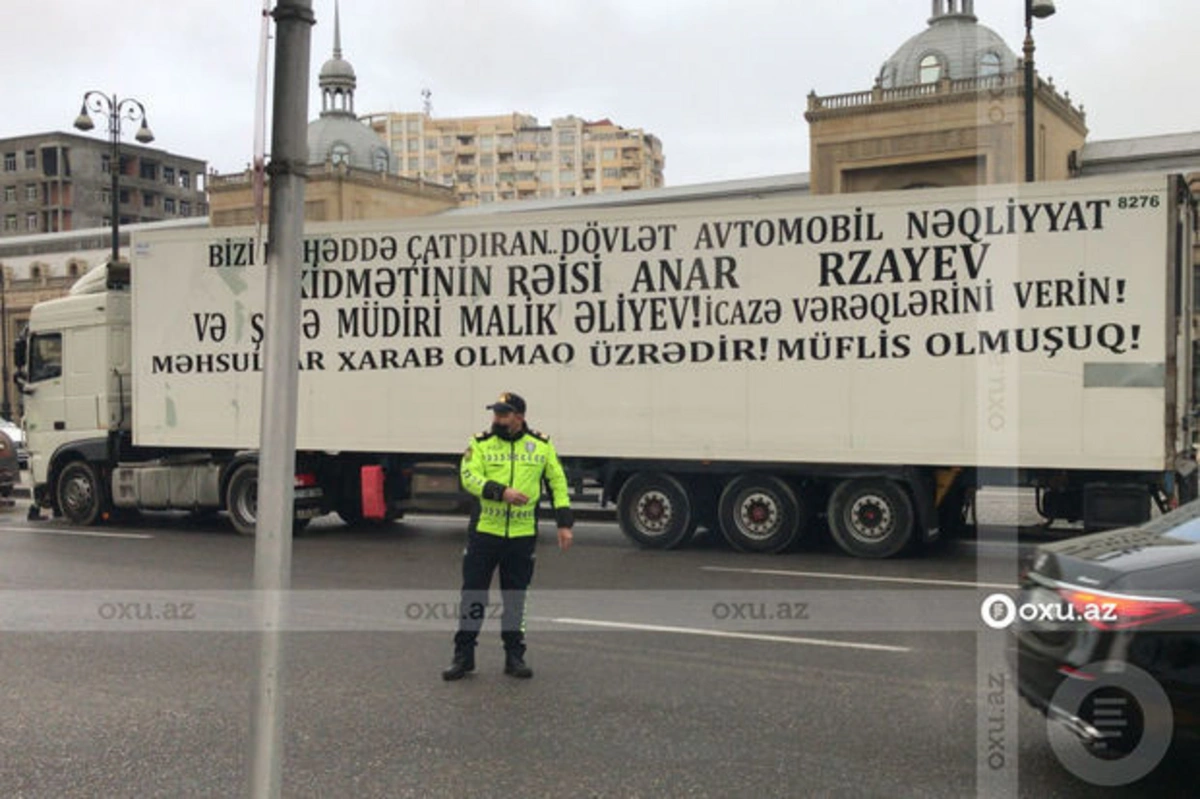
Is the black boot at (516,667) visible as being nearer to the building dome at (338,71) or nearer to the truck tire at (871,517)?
the truck tire at (871,517)

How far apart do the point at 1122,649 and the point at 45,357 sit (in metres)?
15.1

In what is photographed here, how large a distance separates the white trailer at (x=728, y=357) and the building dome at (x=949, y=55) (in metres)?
53.3

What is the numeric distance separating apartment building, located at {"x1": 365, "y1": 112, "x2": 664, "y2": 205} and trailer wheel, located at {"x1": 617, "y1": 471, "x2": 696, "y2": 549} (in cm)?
15324

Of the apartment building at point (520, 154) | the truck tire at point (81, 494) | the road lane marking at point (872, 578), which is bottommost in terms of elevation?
the road lane marking at point (872, 578)

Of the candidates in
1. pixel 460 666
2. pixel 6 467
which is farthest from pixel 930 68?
pixel 460 666

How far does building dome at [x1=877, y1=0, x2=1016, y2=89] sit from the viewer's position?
207 ft

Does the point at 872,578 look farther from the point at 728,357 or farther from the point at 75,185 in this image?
the point at 75,185

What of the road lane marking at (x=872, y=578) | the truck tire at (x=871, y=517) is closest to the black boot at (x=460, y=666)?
the road lane marking at (x=872, y=578)

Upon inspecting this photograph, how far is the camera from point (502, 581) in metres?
7.33

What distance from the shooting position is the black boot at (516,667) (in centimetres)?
702

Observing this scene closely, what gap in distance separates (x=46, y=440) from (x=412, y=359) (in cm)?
601

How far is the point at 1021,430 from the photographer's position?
11242 mm

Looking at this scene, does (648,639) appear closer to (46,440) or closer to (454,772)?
(454,772)

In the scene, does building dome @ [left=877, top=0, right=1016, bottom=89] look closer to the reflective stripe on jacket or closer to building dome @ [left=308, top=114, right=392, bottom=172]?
building dome @ [left=308, top=114, right=392, bottom=172]
